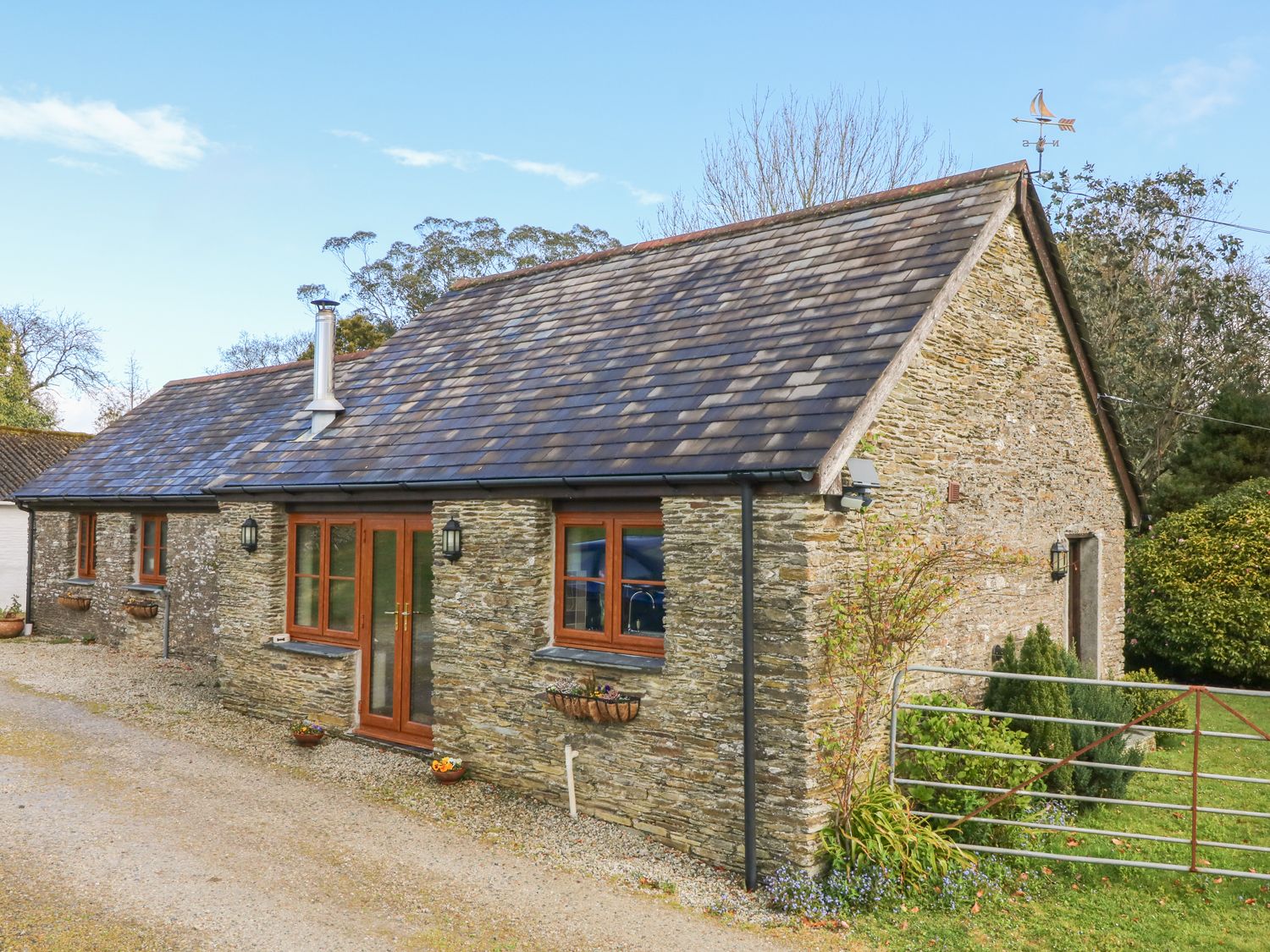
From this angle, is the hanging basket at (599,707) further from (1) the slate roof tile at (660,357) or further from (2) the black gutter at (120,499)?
(2) the black gutter at (120,499)

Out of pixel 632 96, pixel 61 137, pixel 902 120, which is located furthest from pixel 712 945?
pixel 902 120

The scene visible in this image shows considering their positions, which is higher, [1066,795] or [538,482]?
[538,482]

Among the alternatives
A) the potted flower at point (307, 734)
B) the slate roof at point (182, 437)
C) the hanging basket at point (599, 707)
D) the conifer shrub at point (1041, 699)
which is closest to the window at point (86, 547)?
the slate roof at point (182, 437)

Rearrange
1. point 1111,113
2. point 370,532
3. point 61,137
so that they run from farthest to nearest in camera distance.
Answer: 1. point 61,137
2. point 1111,113
3. point 370,532

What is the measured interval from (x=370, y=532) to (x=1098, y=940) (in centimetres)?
841

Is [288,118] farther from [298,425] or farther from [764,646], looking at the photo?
[764,646]

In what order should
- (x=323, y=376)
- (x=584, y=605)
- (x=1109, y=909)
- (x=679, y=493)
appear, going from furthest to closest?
1. (x=323, y=376)
2. (x=584, y=605)
3. (x=679, y=493)
4. (x=1109, y=909)

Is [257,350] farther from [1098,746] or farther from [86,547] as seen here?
[1098,746]

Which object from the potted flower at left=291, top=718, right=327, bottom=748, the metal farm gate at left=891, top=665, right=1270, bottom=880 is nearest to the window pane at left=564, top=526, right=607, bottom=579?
the metal farm gate at left=891, top=665, right=1270, bottom=880

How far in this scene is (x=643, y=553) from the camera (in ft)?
27.4

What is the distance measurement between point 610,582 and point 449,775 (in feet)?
9.06

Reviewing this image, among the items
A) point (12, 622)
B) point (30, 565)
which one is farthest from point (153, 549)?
point (30, 565)

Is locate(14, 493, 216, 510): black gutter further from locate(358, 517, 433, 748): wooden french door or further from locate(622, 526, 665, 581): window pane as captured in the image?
locate(622, 526, 665, 581): window pane

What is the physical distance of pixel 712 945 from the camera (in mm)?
6031
